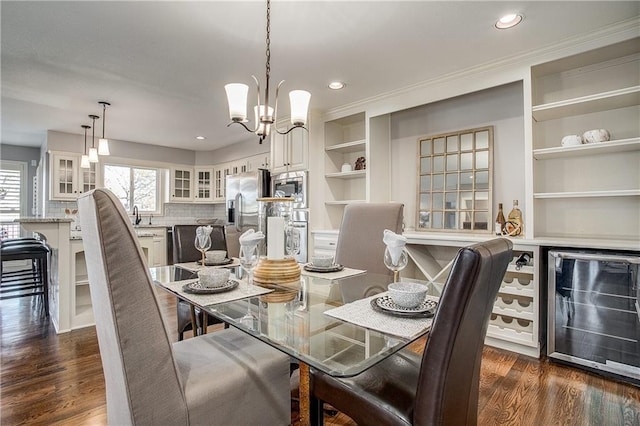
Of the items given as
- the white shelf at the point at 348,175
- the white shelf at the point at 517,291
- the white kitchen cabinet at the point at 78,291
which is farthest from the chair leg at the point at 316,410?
the white shelf at the point at 348,175

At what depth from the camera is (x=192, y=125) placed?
4.69 metres

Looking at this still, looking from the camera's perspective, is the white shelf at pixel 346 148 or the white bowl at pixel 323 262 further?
the white shelf at pixel 346 148

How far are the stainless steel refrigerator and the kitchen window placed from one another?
5.92 ft

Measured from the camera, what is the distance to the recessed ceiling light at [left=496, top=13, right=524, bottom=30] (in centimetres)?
209

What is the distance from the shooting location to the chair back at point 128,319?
32.2 inches

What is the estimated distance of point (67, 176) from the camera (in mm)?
5035

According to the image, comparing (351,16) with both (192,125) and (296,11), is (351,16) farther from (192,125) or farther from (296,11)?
(192,125)

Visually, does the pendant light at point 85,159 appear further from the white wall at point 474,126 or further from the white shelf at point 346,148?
the white wall at point 474,126

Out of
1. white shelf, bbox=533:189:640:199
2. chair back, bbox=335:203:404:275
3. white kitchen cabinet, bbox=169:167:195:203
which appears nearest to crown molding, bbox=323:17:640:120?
white shelf, bbox=533:189:640:199

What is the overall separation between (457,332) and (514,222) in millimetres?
2344

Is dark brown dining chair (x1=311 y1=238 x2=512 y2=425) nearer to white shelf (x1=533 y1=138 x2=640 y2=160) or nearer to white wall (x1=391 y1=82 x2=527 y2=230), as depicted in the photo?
white shelf (x1=533 y1=138 x2=640 y2=160)

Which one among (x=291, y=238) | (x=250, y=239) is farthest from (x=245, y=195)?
(x=250, y=239)

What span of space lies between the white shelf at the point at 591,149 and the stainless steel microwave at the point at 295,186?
2404mm

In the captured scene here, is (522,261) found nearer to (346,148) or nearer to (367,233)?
(367,233)
